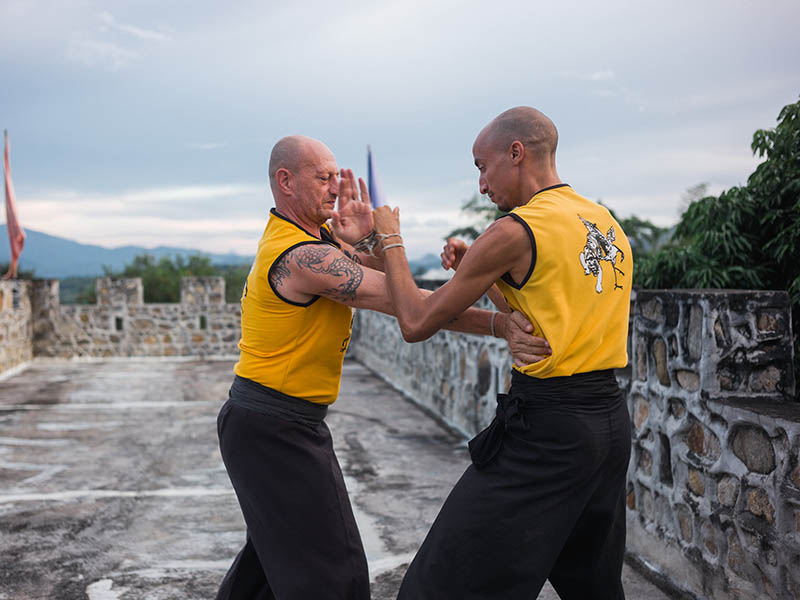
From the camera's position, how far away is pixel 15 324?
41.8 feet

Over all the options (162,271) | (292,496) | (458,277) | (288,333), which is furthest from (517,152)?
(162,271)

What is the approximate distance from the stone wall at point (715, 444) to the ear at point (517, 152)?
53.7 inches

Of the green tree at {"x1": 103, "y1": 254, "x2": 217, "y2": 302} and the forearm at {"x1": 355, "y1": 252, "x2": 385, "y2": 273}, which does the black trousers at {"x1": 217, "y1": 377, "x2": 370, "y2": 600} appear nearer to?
the forearm at {"x1": 355, "y1": 252, "x2": 385, "y2": 273}

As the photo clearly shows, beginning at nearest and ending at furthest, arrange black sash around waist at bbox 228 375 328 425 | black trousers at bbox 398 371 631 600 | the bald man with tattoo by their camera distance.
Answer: black trousers at bbox 398 371 631 600
the bald man with tattoo
black sash around waist at bbox 228 375 328 425

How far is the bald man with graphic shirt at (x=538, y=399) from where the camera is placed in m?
2.03

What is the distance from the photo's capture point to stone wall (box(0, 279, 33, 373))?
11950 mm

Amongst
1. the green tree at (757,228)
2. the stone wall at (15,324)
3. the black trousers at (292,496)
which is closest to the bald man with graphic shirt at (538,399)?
the black trousers at (292,496)

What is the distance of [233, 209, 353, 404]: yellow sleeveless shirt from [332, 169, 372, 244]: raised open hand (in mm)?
132

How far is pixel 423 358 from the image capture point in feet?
27.9

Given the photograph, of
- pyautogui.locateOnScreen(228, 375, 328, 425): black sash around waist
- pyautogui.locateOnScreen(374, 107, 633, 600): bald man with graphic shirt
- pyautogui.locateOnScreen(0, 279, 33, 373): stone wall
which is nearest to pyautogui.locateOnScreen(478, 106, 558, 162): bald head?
pyautogui.locateOnScreen(374, 107, 633, 600): bald man with graphic shirt

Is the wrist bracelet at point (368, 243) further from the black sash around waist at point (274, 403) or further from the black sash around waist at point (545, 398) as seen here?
the black sash around waist at point (545, 398)

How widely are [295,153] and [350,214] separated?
0.94 ft

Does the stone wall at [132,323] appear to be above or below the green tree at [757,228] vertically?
below

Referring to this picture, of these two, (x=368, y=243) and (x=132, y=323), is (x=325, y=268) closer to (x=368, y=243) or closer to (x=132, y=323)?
(x=368, y=243)
